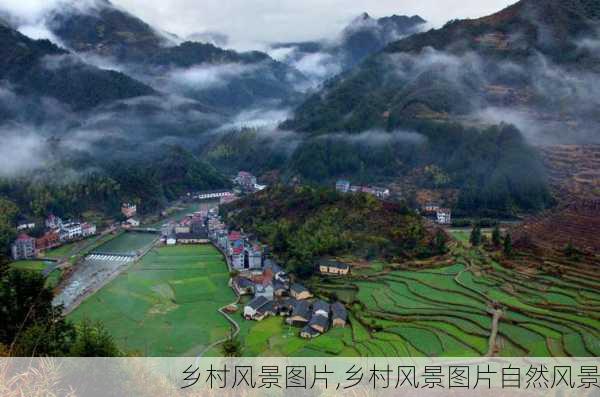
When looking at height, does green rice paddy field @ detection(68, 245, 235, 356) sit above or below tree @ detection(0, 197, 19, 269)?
below

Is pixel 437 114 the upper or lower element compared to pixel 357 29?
lower

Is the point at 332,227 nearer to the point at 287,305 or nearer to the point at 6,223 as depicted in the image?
the point at 287,305

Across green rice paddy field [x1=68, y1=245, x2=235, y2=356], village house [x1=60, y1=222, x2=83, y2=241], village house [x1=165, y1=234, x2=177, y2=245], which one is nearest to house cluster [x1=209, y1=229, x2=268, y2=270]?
green rice paddy field [x1=68, y1=245, x2=235, y2=356]

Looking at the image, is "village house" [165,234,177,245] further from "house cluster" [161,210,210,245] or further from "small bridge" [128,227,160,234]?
"small bridge" [128,227,160,234]

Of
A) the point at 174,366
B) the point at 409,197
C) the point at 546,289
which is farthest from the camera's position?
the point at 409,197

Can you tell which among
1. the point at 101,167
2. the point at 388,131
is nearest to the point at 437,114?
the point at 388,131

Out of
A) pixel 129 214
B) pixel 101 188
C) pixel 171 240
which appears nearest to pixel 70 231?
pixel 129 214

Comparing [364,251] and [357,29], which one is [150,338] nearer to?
[364,251]
